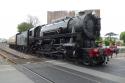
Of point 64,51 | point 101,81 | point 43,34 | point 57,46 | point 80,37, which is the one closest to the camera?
point 101,81

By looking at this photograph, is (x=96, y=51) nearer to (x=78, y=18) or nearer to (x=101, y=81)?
(x=78, y=18)

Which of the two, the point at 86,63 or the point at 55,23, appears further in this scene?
the point at 55,23

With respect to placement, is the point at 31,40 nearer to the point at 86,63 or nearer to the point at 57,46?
the point at 57,46

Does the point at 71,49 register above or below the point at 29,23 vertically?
below

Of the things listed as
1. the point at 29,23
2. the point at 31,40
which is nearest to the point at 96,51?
the point at 31,40

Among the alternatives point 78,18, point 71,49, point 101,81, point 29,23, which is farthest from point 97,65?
point 29,23

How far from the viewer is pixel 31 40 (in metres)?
32.4

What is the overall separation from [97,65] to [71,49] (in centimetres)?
232

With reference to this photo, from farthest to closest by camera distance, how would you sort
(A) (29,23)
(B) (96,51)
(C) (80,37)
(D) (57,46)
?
(A) (29,23) → (D) (57,46) → (C) (80,37) → (B) (96,51)

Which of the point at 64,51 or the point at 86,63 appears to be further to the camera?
the point at 64,51

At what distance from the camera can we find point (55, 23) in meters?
24.7

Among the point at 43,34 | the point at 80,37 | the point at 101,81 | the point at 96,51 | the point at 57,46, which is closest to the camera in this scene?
the point at 101,81

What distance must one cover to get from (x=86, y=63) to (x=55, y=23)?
686cm

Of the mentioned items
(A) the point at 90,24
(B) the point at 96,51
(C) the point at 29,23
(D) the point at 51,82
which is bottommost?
(D) the point at 51,82
